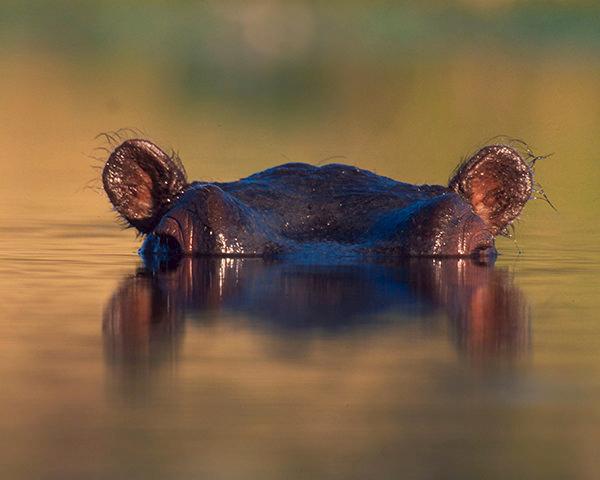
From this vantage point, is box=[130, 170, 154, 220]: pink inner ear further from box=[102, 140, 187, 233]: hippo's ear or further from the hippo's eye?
the hippo's eye

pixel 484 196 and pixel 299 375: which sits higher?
pixel 484 196

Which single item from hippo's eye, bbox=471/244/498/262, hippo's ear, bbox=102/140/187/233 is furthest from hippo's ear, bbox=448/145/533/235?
hippo's ear, bbox=102/140/187/233

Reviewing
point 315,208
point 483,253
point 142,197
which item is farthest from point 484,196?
point 142,197

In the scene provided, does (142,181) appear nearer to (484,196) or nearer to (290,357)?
(484,196)

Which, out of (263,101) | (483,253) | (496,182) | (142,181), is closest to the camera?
(483,253)

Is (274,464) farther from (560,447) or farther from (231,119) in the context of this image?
(231,119)
